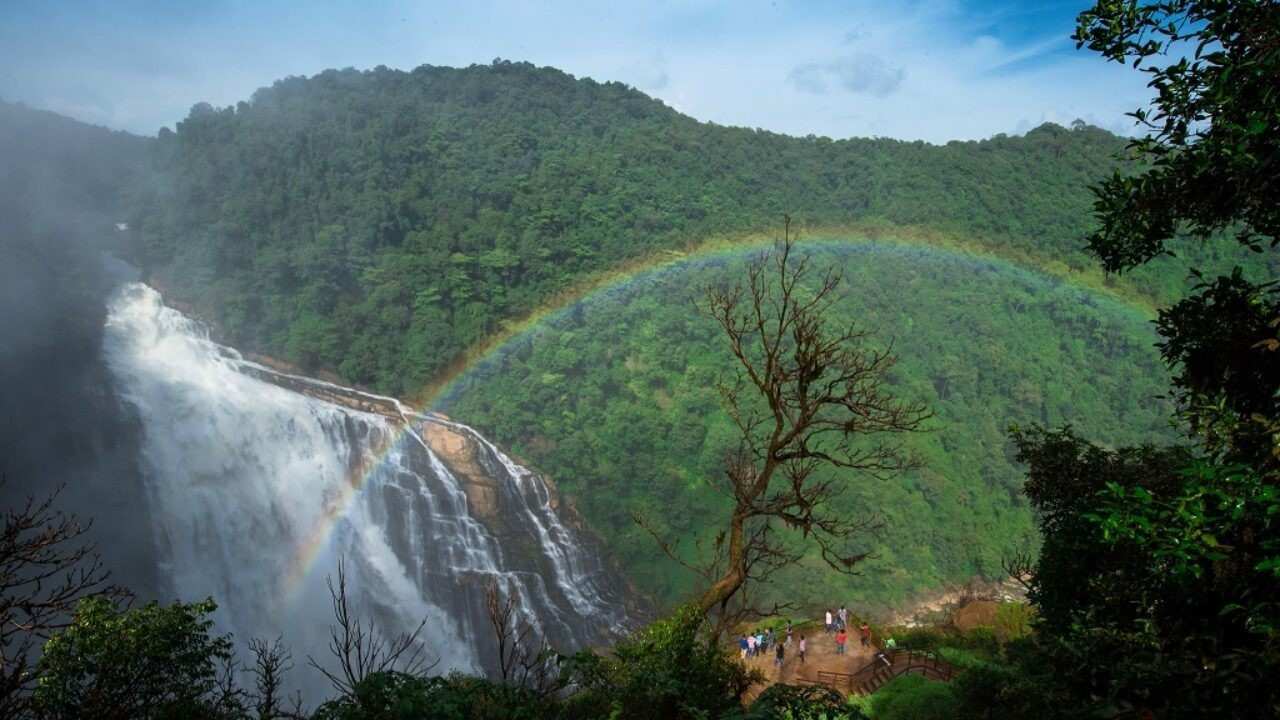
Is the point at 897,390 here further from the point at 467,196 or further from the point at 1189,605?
the point at 1189,605

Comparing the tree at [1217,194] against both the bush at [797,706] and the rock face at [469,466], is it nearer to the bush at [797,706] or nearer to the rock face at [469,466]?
the bush at [797,706]

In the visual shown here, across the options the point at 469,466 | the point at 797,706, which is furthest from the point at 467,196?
the point at 797,706

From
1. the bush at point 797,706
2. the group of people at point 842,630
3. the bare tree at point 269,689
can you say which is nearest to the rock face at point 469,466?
the group of people at point 842,630

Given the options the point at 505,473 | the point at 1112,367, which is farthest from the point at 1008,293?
the point at 505,473

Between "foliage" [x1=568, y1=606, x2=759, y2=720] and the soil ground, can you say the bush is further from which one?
the soil ground

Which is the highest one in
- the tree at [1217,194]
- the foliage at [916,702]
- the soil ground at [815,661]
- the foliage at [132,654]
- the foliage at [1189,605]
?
the tree at [1217,194]

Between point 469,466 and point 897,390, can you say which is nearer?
point 469,466

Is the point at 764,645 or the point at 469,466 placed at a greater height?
the point at 469,466
